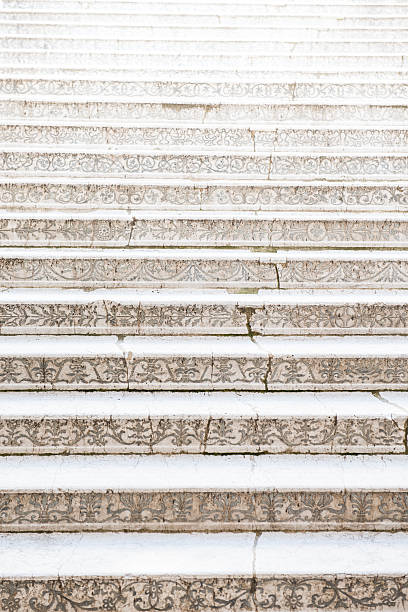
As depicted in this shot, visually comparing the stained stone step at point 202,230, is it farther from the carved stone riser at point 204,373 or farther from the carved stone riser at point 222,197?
the carved stone riser at point 204,373

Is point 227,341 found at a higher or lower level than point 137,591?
higher

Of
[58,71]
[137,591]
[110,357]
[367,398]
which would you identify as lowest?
[137,591]

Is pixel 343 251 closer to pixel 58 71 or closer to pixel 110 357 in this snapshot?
pixel 110 357

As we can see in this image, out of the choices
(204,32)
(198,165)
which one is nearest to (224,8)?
(204,32)

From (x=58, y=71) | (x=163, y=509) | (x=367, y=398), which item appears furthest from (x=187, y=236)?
(x=58, y=71)

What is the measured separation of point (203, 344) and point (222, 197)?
1006mm

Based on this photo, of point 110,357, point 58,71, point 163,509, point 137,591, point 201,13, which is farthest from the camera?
point 201,13

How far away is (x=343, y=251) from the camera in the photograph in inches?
92.8

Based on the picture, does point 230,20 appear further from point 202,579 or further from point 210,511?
point 202,579

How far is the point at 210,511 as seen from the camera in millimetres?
1525

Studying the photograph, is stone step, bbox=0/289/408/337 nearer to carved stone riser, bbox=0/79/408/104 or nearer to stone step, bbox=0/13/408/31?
carved stone riser, bbox=0/79/408/104

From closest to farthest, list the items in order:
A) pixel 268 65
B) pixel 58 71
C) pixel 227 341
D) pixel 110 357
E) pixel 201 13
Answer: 1. pixel 110 357
2. pixel 227 341
3. pixel 58 71
4. pixel 268 65
5. pixel 201 13

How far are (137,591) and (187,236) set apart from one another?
5.03 ft

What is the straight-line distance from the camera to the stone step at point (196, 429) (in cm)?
164
